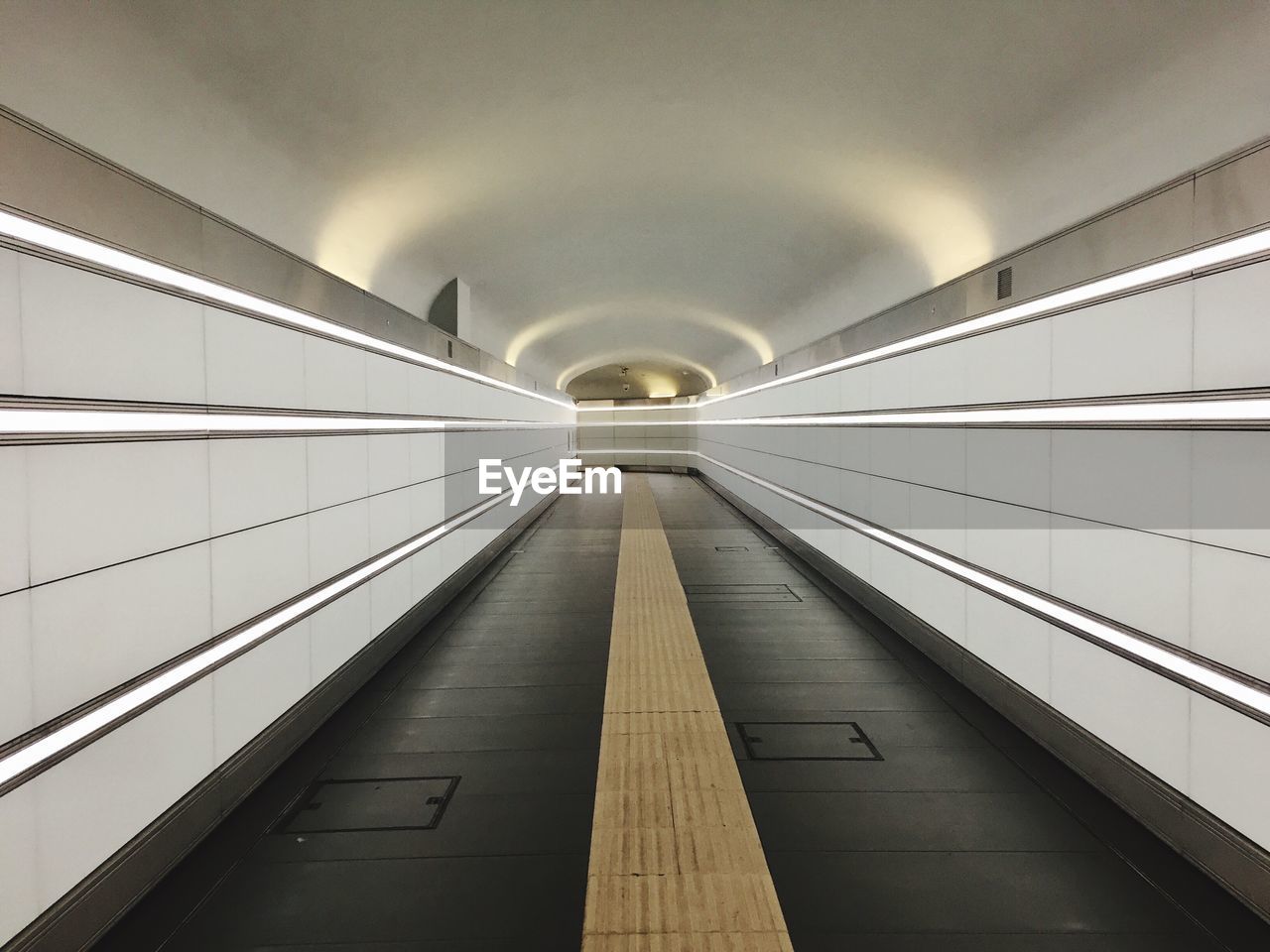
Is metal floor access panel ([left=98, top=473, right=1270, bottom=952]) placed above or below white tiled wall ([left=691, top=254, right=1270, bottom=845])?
below

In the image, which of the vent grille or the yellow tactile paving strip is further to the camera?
the vent grille

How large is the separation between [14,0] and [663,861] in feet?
11.8

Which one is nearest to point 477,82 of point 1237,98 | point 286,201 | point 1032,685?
point 286,201

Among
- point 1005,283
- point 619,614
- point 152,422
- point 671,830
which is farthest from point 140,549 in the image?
point 1005,283

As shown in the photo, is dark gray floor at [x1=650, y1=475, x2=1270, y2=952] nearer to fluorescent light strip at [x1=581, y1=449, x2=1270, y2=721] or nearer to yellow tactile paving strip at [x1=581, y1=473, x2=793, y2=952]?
yellow tactile paving strip at [x1=581, y1=473, x2=793, y2=952]

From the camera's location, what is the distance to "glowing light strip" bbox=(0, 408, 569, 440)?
7.13 feet

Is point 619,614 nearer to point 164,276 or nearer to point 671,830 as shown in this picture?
point 671,830

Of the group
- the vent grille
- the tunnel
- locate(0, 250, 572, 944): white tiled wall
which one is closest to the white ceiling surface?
the tunnel

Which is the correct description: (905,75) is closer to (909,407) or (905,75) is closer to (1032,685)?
(909,407)

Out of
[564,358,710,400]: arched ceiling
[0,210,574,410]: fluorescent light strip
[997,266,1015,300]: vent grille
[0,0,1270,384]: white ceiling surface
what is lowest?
[0,210,574,410]: fluorescent light strip

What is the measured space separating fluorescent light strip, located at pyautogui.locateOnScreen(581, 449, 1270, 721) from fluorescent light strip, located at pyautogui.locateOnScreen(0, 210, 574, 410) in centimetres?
419

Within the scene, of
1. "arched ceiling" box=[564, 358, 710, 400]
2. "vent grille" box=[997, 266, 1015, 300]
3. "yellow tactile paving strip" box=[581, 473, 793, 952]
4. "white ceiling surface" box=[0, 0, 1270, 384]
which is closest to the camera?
"yellow tactile paving strip" box=[581, 473, 793, 952]

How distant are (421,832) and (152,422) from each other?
1.94 metres

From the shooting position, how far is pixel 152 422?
2.73 metres
